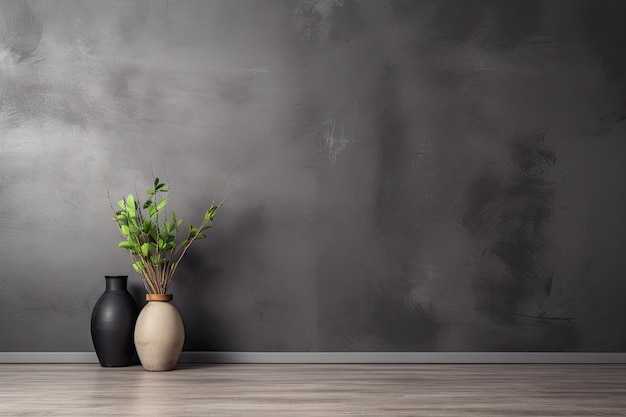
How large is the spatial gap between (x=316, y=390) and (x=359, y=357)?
82 cm

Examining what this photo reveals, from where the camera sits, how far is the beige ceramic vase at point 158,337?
2.70 meters

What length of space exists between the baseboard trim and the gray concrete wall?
36mm

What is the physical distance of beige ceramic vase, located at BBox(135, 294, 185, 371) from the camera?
2.70m

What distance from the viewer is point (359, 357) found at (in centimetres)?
305

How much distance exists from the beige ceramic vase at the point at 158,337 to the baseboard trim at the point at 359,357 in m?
0.30

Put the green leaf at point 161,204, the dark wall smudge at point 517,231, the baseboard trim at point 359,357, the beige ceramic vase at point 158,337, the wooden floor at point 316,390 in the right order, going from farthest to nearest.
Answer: the dark wall smudge at point 517,231 < the baseboard trim at point 359,357 < the green leaf at point 161,204 < the beige ceramic vase at point 158,337 < the wooden floor at point 316,390

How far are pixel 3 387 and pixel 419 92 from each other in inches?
84.2

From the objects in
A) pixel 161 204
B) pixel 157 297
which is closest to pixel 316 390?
pixel 157 297

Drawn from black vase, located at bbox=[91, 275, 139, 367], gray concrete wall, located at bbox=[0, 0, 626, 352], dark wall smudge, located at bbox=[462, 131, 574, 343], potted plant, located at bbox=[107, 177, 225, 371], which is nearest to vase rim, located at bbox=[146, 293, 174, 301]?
potted plant, located at bbox=[107, 177, 225, 371]

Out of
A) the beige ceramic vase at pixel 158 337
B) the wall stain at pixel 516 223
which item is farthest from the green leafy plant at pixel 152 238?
the wall stain at pixel 516 223

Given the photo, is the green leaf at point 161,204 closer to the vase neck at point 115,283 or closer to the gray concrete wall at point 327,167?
the gray concrete wall at point 327,167

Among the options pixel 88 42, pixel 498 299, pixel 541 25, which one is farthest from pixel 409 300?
pixel 88 42

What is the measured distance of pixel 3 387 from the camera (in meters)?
2.32

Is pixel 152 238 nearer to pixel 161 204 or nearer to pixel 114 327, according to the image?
pixel 161 204
